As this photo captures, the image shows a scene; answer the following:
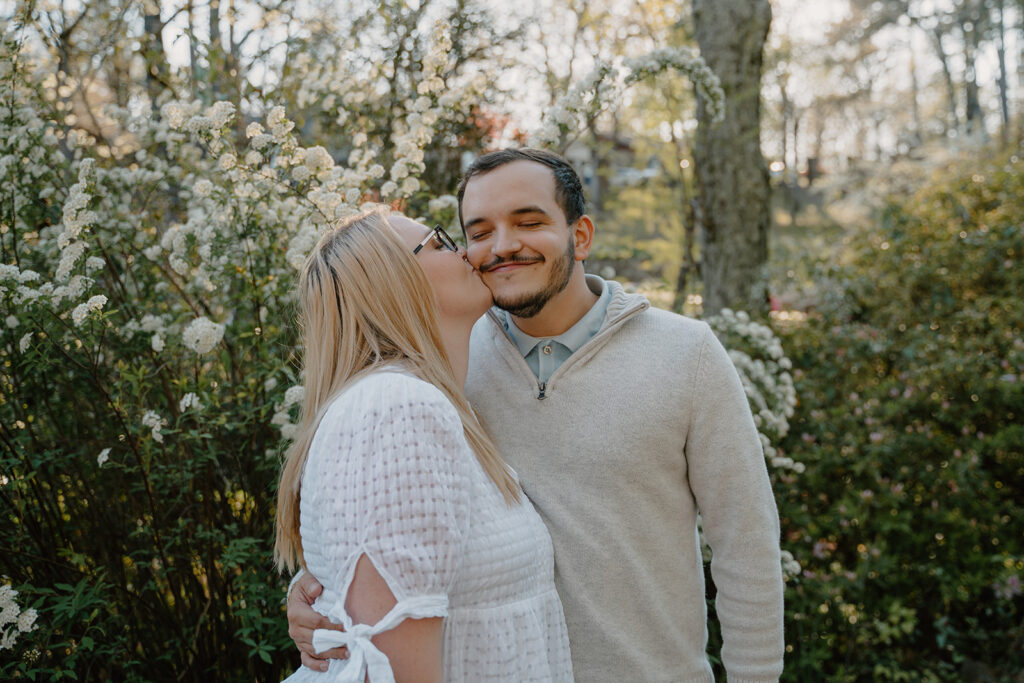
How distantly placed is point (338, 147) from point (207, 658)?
2.93 m

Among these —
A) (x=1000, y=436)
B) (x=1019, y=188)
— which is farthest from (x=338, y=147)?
(x=1019, y=188)

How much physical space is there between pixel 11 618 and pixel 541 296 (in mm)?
1722

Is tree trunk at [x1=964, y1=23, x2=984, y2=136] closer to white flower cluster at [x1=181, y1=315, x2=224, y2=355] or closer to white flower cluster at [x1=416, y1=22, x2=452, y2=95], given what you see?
white flower cluster at [x1=416, y1=22, x2=452, y2=95]

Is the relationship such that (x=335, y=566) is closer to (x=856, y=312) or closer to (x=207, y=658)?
(x=207, y=658)

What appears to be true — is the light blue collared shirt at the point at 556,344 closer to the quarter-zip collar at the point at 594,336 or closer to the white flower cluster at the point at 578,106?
the quarter-zip collar at the point at 594,336

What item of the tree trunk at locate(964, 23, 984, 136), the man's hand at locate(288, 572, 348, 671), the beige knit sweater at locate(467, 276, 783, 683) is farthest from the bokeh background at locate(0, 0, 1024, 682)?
the tree trunk at locate(964, 23, 984, 136)

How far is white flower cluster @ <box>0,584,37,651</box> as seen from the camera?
6.91 ft

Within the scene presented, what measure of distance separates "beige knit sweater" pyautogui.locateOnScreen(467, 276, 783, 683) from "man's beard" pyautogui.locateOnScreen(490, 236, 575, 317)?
19 cm

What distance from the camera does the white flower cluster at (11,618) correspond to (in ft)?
6.91

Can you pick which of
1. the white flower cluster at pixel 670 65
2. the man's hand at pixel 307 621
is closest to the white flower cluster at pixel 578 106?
the white flower cluster at pixel 670 65

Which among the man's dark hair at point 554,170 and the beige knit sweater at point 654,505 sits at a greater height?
the man's dark hair at point 554,170

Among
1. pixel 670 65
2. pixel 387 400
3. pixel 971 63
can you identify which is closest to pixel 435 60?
pixel 670 65

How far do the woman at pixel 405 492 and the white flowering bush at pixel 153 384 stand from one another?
2.29 feet

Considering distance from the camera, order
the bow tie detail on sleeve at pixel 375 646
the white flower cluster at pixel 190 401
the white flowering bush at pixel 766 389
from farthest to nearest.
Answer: the white flowering bush at pixel 766 389 → the white flower cluster at pixel 190 401 → the bow tie detail on sleeve at pixel 375 646
